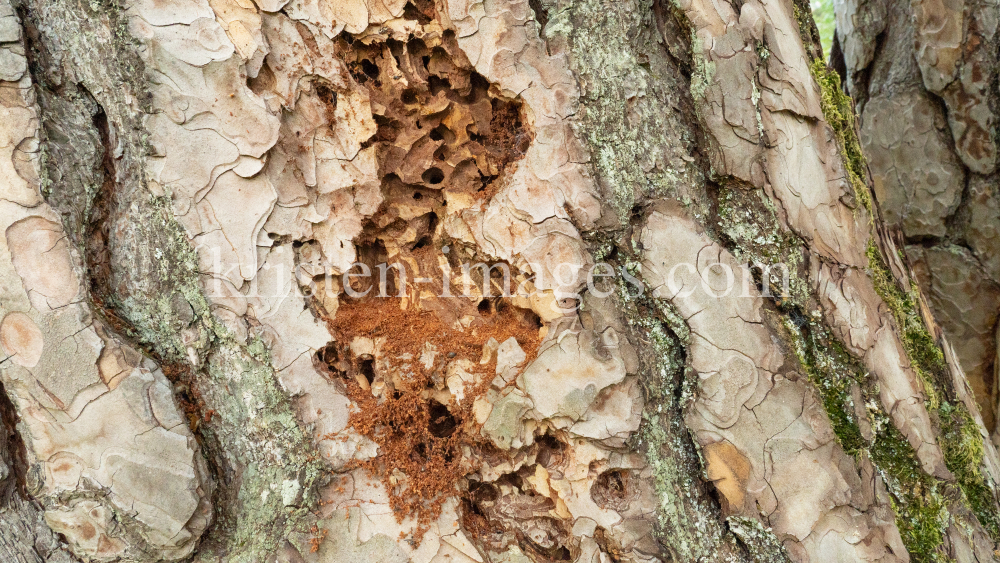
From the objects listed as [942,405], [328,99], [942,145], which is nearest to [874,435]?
[942,405]

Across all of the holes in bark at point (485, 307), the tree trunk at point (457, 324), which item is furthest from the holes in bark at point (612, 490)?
the holes in bark at point (485, 307)

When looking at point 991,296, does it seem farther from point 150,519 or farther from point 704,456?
point 150,519

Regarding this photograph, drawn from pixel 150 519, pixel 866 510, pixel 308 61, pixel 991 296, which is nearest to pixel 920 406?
pixel 866 510

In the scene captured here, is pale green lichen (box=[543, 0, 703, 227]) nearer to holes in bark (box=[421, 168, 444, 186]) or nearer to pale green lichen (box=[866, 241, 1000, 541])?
holes in bark (box=[421, 168, 444, 186])

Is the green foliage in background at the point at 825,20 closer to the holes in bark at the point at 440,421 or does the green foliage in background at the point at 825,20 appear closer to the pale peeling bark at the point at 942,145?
the pale peeling bark at the point at 942,145

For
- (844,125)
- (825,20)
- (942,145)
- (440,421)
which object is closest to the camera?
(440,421)

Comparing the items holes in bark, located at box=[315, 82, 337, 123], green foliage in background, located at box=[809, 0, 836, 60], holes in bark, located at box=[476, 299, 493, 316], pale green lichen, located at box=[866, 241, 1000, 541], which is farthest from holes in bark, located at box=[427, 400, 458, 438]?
green foliage in background, located at box=[809, 0, 836, 60]

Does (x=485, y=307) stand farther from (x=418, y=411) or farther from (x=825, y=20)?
(x=825, y=20)
